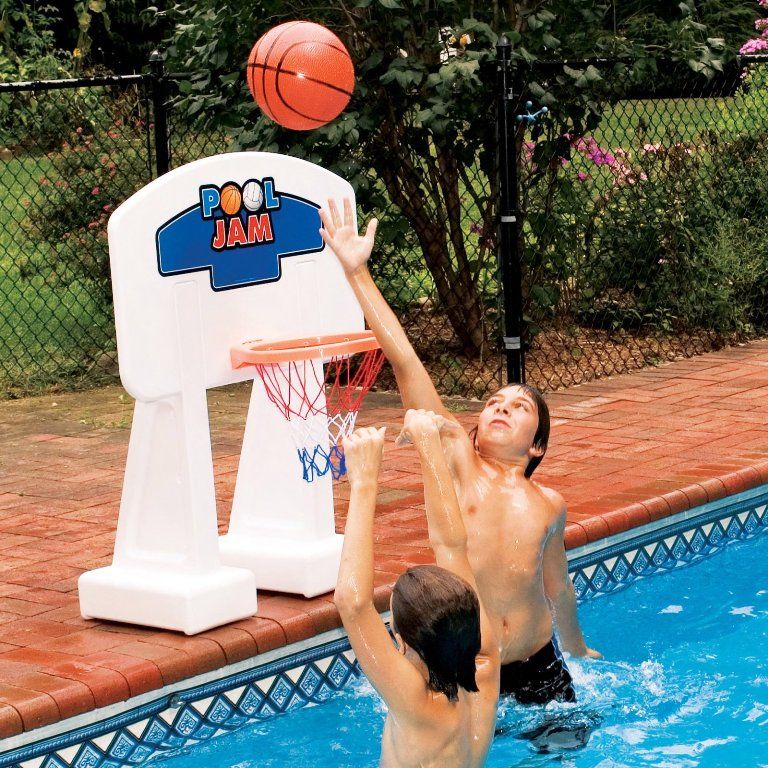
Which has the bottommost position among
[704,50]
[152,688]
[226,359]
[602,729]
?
[602,729]

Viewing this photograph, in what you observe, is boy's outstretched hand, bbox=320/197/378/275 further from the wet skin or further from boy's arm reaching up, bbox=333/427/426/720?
boy's arm reaching up, bbox=333/427/426/720

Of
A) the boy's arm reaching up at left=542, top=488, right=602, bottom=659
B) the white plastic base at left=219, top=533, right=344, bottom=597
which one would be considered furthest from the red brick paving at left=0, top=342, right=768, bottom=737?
the boy's arm reaching up at left=542, top=488, right=602, bottom=659

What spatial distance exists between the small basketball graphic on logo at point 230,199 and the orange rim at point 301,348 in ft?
1.46

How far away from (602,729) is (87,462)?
11.0ft

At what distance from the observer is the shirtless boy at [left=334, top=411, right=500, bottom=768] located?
3.06 metres

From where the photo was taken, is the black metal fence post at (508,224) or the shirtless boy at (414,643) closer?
the shirtless boy at (414,643)

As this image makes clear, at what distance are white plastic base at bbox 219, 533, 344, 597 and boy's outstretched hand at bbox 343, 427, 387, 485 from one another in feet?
5.74

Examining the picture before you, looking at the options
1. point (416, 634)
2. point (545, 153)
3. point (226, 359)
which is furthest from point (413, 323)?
point (416, 634)

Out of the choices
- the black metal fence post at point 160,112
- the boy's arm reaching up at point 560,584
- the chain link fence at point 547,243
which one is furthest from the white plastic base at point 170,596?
the chain link fence at point 547,243

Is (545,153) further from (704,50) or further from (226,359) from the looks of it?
(226,359)

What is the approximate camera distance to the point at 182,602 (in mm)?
4641

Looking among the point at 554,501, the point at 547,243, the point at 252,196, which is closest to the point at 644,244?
the point at 547,243

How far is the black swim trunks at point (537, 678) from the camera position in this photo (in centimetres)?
438

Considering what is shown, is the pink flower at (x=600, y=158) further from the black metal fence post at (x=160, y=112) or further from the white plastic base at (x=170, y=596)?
the white plastic base at (x=170, y=596)
